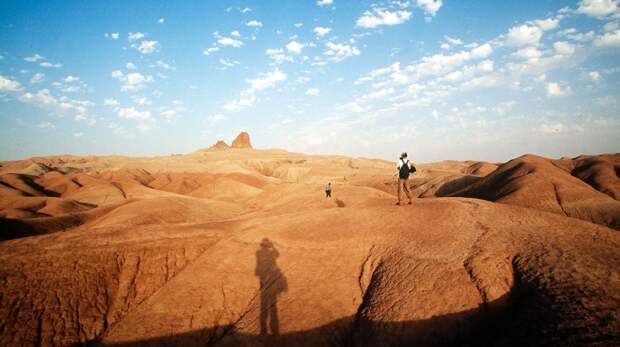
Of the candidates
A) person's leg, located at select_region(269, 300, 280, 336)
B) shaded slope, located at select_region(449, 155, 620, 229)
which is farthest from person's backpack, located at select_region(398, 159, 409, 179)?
shaded slope, located at select_region(449, 155, 620, 229)

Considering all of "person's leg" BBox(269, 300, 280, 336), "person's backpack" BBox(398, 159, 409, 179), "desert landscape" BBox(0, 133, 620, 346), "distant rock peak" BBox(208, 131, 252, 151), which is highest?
"distant rock peak" BBox(208, 131, 252, 151)

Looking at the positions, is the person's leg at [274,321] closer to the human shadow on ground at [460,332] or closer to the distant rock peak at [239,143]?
the human shadow on ground at [460,332]

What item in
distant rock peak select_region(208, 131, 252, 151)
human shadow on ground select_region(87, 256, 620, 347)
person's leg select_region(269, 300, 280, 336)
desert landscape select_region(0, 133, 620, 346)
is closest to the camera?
human shadow on ground select_region(87, 256, 620, 347)

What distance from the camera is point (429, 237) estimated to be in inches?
393

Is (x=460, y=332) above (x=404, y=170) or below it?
below

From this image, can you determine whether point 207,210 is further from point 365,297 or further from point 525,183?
point 525,183

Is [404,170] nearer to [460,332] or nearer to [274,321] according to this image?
[460,332]

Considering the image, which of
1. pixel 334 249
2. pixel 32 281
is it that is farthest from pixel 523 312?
pixel 32 281

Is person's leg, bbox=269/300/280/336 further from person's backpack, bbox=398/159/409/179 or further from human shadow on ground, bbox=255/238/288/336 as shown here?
person's backpack, bbox=398/159/409/179

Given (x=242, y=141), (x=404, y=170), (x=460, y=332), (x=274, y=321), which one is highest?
(x=242, y=141)

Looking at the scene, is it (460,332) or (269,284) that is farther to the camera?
(269,284)

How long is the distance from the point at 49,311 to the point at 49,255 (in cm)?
220

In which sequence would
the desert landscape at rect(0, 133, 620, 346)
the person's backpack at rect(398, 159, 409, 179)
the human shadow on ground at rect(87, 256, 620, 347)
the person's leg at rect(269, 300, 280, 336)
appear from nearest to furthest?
the human shadow on ground at rect(87, 256, 620, 347)
the desert landscape at rect(0, 133, 620, 346)
the person's leg at rect(269, 300, 280, 336)
the person's backpack at rect(398, 159, 409, 179)

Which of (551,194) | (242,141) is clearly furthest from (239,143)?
(551,194)
